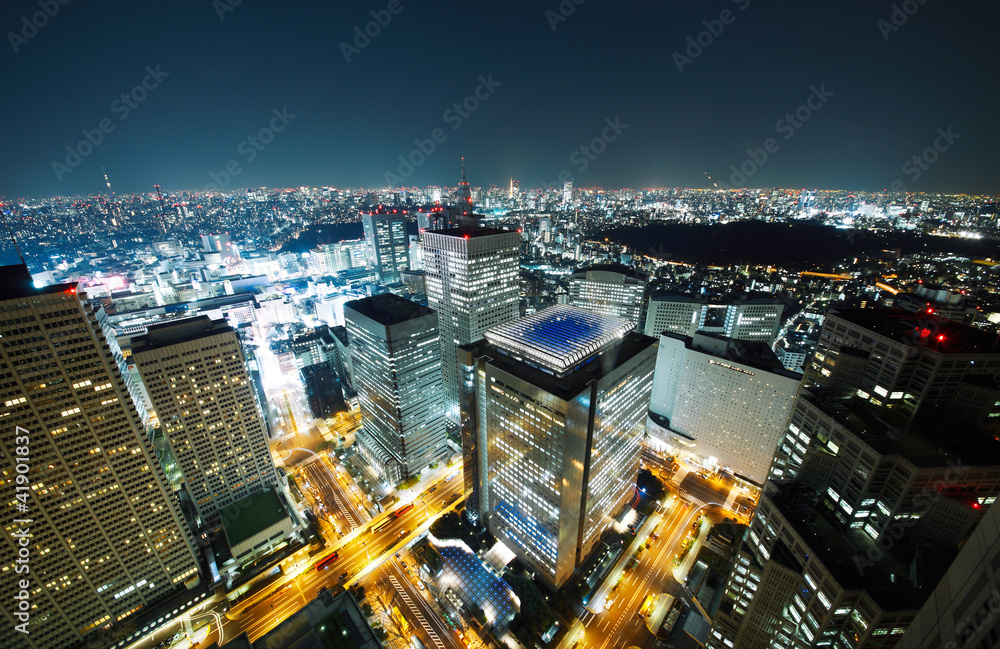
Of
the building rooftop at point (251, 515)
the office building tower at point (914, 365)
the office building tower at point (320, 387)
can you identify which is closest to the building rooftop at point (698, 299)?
the office building tower at point (914, 365)

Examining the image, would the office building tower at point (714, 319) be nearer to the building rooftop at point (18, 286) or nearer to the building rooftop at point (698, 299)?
the building rooftop at point (698, 299)

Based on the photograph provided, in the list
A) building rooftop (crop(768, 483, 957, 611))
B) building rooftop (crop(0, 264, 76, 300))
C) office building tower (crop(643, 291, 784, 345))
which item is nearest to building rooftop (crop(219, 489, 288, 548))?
building rooftop (crop(0, 264, 76, 300))

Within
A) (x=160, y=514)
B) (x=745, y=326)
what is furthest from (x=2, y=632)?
(x=745, y=326)

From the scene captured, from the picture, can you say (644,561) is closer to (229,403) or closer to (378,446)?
(378,446)

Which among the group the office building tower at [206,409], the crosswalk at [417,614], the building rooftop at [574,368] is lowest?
the crosswalk at [417,614]

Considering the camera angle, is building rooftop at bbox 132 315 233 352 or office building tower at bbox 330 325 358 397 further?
office building tower at bbox 330 325 358 397

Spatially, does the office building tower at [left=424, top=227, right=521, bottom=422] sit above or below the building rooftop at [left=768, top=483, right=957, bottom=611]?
above

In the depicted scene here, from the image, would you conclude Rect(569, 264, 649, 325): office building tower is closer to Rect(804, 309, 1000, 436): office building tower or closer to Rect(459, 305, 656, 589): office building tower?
Rect(459, 305, 656, 589): office building tower

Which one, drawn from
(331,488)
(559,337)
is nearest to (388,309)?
(559,337)
